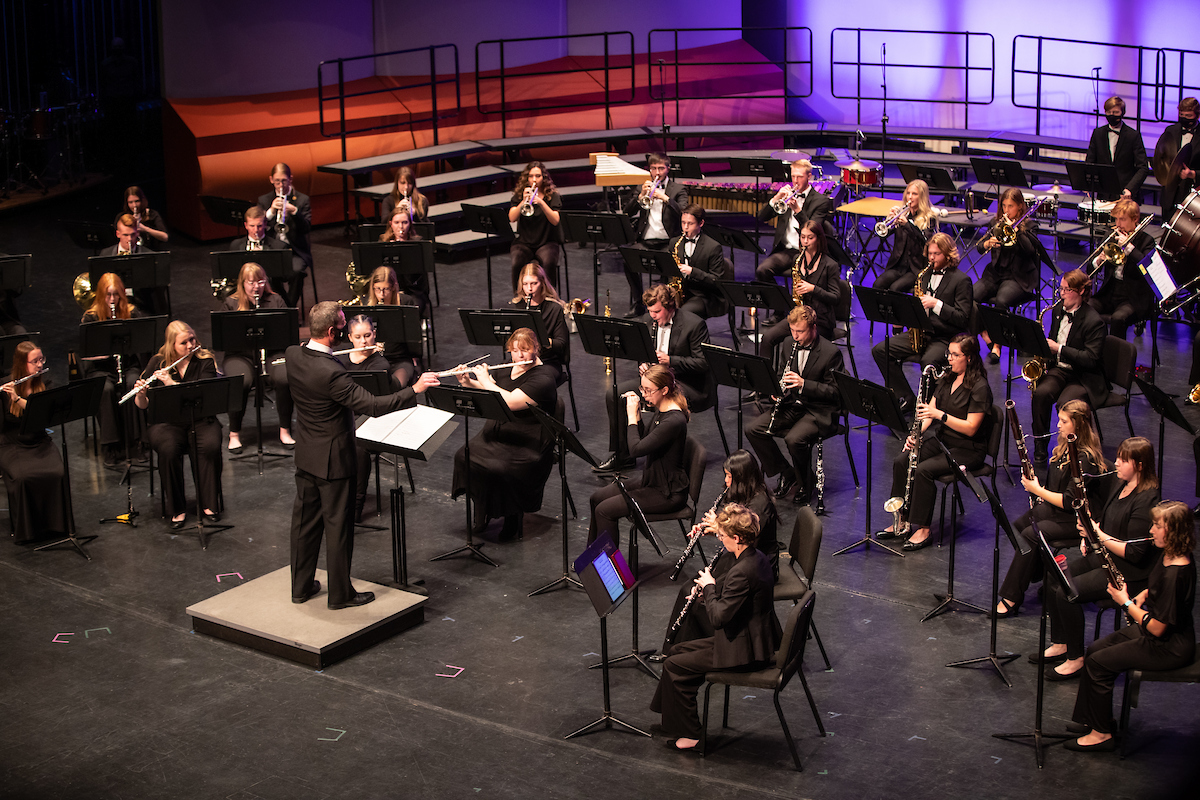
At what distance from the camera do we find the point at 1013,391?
1059cm

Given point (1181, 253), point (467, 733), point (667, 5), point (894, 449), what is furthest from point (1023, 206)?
point (667, 5)

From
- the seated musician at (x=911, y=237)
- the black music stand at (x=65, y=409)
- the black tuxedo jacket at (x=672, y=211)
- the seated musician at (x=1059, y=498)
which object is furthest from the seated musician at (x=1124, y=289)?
the black music stand at (x=65, y=409)

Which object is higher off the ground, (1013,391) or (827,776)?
(1013,391)

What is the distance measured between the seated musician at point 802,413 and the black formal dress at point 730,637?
2.75 metres

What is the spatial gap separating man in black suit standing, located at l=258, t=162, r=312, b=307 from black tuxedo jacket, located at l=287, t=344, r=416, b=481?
16.6ft

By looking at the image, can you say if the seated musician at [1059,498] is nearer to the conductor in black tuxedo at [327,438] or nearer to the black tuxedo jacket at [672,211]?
the conductor in black tuxedo at [327,438]

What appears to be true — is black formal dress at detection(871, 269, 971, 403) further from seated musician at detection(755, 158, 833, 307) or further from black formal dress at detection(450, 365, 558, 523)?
black formal dress at detection(450, 365, 558, 523)

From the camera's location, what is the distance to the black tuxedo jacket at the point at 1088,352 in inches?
349

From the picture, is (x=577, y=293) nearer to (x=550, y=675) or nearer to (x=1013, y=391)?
(x=1013, y=391)

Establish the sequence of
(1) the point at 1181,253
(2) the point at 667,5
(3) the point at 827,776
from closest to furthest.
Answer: (3) the point at 827,776
(1) the point at 1181,253
(2) the point at 667,5

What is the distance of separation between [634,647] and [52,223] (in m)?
11.3

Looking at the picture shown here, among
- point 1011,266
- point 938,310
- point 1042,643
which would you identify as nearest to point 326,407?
point 1042,643

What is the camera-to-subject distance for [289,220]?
11.9m

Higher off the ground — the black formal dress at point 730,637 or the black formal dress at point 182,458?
the black formal dress at point 182,458
